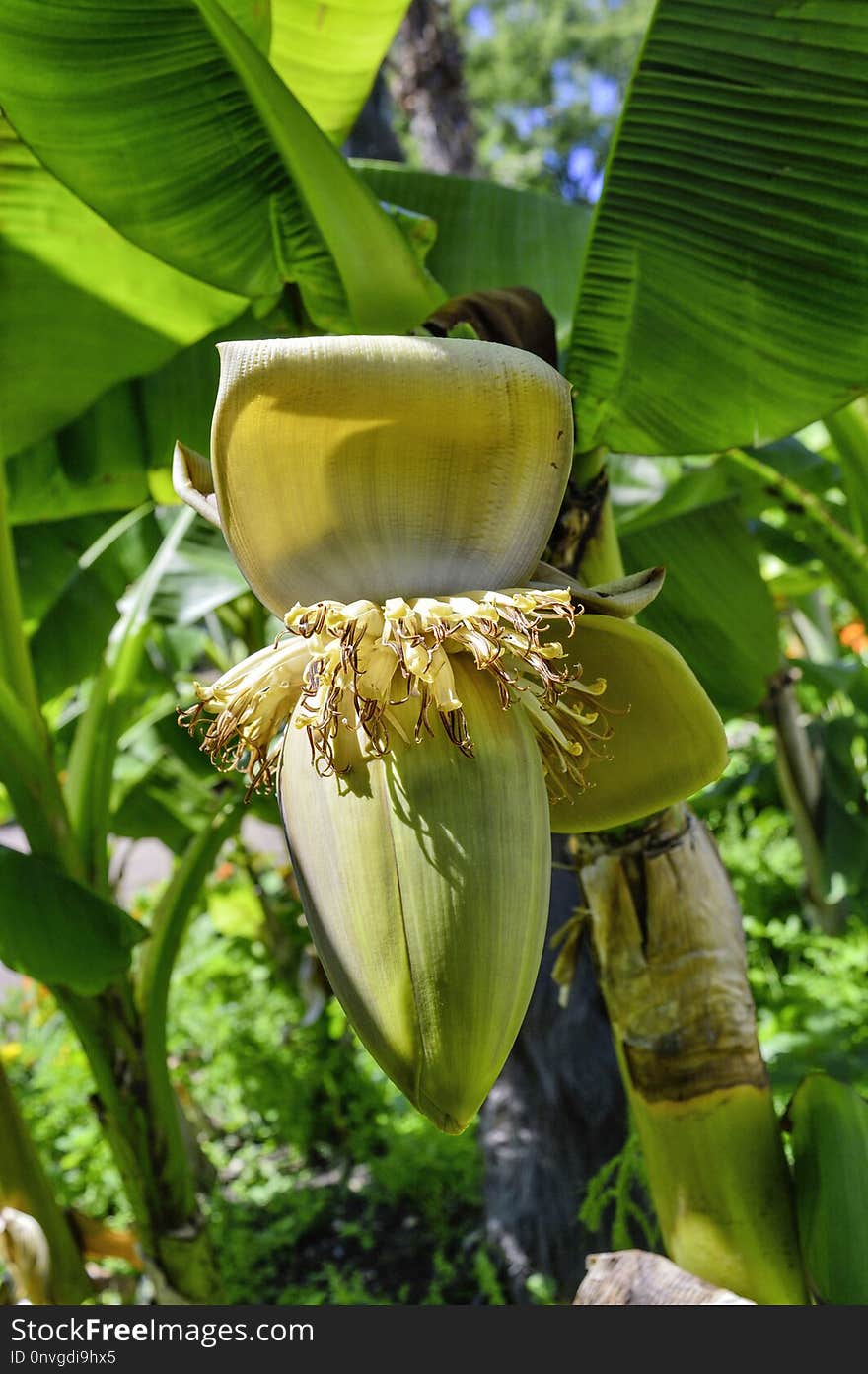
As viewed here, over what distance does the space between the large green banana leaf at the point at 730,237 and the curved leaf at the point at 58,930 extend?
22.7 inches

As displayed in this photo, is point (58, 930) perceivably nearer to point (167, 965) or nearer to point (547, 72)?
point (167, 965)

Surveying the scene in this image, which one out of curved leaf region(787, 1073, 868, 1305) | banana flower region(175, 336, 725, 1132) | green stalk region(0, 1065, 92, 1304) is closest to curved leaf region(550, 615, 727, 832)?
banana flower region(175, 336, 725, 1132)

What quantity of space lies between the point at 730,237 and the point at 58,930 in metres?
0.71

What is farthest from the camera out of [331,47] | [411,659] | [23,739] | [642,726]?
[23,739]

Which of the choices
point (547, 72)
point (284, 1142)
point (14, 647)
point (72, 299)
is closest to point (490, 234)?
point (72, 299)

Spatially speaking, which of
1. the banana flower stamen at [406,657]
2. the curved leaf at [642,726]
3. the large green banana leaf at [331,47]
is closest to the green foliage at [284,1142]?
the curved leaf at [642,726]

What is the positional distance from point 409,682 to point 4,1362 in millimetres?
608

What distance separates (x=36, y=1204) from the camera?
1050 millimetres

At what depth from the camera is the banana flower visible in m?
0.38

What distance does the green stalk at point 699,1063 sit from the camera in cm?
63

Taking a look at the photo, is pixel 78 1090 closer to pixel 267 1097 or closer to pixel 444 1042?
pixel 267 1097

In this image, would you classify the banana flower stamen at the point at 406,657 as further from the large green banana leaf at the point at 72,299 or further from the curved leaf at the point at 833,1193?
the large green banana leaf at the point at 72,299

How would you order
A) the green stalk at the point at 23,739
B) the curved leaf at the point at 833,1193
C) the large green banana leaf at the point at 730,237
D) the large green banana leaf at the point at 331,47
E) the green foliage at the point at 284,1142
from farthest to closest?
the green foliage at the point at 284,1142 < the green stalk at the point at 23,739 < the large green banana leaf at the point at 331,47 < the curved leaf at the point at 833,1193 < the large green banana leaf at the point at 730,237

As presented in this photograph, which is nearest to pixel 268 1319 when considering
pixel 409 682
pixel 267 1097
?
pixel 409 682
